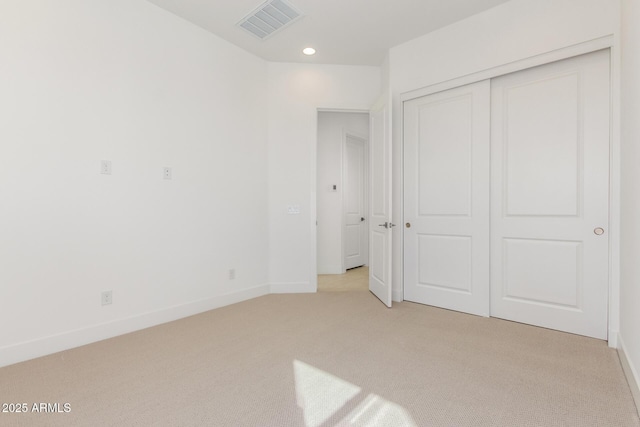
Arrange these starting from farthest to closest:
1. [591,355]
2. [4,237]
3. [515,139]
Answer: [515,139]
[591,355]
[4,237]

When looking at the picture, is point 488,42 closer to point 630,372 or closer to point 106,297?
point 630,372

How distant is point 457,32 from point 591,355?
2.96 meters

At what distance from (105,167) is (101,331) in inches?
50.8

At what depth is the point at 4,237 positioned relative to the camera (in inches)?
85.2

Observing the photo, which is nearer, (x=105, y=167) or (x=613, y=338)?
(x=613, y=338)

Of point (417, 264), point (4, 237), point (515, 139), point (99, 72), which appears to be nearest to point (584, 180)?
point (515, 139)

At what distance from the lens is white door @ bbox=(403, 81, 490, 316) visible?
3.18 meters

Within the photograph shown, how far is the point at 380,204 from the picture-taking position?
3816 mm

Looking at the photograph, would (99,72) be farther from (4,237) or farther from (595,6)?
(595,6)

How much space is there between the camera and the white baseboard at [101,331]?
87.3 inches

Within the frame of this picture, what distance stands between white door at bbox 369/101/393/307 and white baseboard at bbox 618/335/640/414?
69.4 inches

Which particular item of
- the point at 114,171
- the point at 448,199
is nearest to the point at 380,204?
the point at 448,199

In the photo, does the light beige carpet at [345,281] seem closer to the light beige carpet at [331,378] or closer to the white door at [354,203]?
the white door at [354,203]

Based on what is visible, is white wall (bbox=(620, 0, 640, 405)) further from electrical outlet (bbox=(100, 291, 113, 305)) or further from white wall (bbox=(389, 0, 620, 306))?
electrical outlet (bbox=(100, 291, 113, 305))
